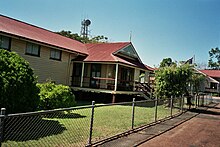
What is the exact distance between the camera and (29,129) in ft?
24.9

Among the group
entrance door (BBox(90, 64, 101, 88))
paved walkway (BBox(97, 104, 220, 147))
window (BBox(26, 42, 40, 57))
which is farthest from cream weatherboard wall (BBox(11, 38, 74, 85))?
paved walkway (BBox(97, 104, 220, 147))

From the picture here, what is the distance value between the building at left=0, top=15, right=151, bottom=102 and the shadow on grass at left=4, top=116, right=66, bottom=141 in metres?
8.78

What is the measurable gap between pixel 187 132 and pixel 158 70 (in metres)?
9.80

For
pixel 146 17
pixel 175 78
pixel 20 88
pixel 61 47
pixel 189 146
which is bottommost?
pixel 189 146

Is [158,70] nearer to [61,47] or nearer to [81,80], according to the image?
[81,80]

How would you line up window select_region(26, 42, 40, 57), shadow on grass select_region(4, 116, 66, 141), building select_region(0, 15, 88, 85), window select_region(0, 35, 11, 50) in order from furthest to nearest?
window select_region(26, 42, 40, 57), building select_region(0, 15, 88, 85), window select_region(0, 35, 11, 50), shadow on grass select_region(4, 116, 66, 141)

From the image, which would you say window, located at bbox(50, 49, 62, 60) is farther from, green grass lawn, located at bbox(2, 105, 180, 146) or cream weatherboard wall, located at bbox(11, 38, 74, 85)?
green grass lawn, located at bbox(2, 105, 180, 146)

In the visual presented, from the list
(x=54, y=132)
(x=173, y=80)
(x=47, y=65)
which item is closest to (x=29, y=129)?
(x=54, y=132)

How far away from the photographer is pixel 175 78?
58.3 ft

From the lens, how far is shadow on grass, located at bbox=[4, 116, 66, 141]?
21.4ft

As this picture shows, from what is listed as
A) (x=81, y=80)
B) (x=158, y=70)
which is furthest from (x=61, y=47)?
(x=158, y=70)

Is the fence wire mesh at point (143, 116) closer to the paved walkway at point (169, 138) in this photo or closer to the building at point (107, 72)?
the paved walkway at point (169, 138)

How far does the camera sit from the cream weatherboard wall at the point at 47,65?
16.3 m

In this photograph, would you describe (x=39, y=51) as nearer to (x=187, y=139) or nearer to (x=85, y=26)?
(x=187, y=139)
